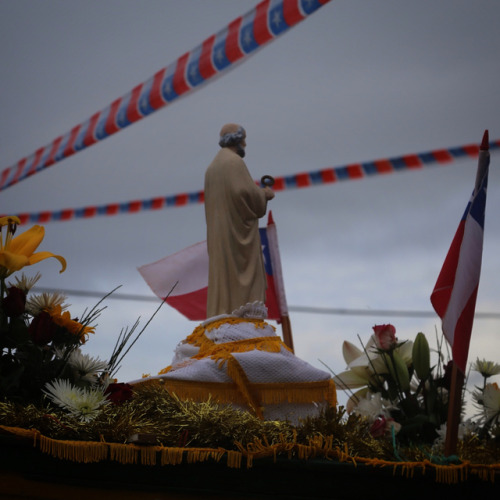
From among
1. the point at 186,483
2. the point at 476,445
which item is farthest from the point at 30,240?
the point at 476,445

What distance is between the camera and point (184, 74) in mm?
5625

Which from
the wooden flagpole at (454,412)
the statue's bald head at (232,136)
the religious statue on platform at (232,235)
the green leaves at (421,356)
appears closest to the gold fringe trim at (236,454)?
the wooden flagpole at (454,412)

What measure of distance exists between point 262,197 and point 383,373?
6.70 feet

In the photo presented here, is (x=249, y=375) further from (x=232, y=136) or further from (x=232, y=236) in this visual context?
(x=232, y=136)

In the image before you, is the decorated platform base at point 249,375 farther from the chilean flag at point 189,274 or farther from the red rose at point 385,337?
the chilean flag at point 189,274

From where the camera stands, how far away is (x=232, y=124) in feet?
19.4

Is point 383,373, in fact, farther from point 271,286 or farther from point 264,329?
point 271,286

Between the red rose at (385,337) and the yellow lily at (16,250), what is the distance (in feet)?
6.09

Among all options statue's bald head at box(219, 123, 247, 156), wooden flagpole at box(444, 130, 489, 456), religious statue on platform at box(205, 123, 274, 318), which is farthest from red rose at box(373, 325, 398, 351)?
statue's bald head at box(219, 123, 247, 156)

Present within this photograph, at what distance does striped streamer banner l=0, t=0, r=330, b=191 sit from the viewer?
5090mm

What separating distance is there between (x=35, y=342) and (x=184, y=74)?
3.44 meters

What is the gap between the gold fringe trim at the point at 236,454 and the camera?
2354 mm

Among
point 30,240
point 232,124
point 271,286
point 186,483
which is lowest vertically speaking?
point 186,483

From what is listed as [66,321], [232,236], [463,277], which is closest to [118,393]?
[66,321]
